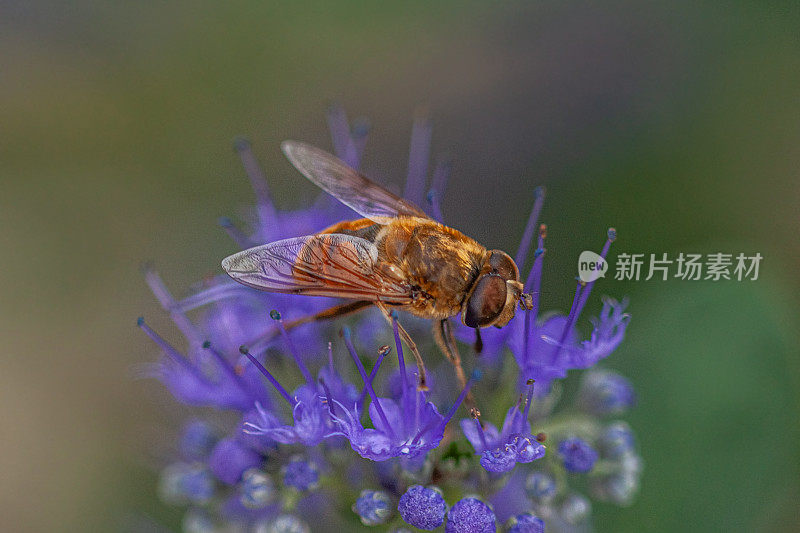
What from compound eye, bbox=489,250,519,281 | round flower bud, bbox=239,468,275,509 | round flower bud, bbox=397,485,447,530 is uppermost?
compound eye, bbox=489,250,519,281

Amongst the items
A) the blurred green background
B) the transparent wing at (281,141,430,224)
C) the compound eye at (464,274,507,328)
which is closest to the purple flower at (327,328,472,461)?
the compound eye at (464,274,507,328)

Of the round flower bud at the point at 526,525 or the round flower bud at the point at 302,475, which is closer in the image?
the round flower bud at the point at 526,525

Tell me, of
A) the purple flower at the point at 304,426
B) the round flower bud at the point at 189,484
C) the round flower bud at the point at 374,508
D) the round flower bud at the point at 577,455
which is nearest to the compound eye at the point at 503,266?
the round flower bud at the point at 577,455

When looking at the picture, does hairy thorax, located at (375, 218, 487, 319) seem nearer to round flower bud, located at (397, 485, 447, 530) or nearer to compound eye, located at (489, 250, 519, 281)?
compound eye, located at (489, 250, 519, 281)

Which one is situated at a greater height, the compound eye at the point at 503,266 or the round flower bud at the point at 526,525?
the compound eye at the point at 503,266

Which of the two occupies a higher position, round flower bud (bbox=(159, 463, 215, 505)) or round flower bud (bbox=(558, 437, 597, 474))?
round flower bud (bbox=(558, 437, 597, 474))

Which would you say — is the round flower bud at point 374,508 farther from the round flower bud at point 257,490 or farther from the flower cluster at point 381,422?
the round flower bud at point 257,490

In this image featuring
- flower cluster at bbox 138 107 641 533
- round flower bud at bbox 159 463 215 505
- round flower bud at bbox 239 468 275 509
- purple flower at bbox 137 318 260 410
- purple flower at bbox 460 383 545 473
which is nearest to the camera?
purple flower at bbox 460 383 545 473

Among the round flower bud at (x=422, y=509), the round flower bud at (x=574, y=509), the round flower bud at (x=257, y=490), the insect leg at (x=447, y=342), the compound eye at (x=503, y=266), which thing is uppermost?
the compound eye at (x=503, y=266)
